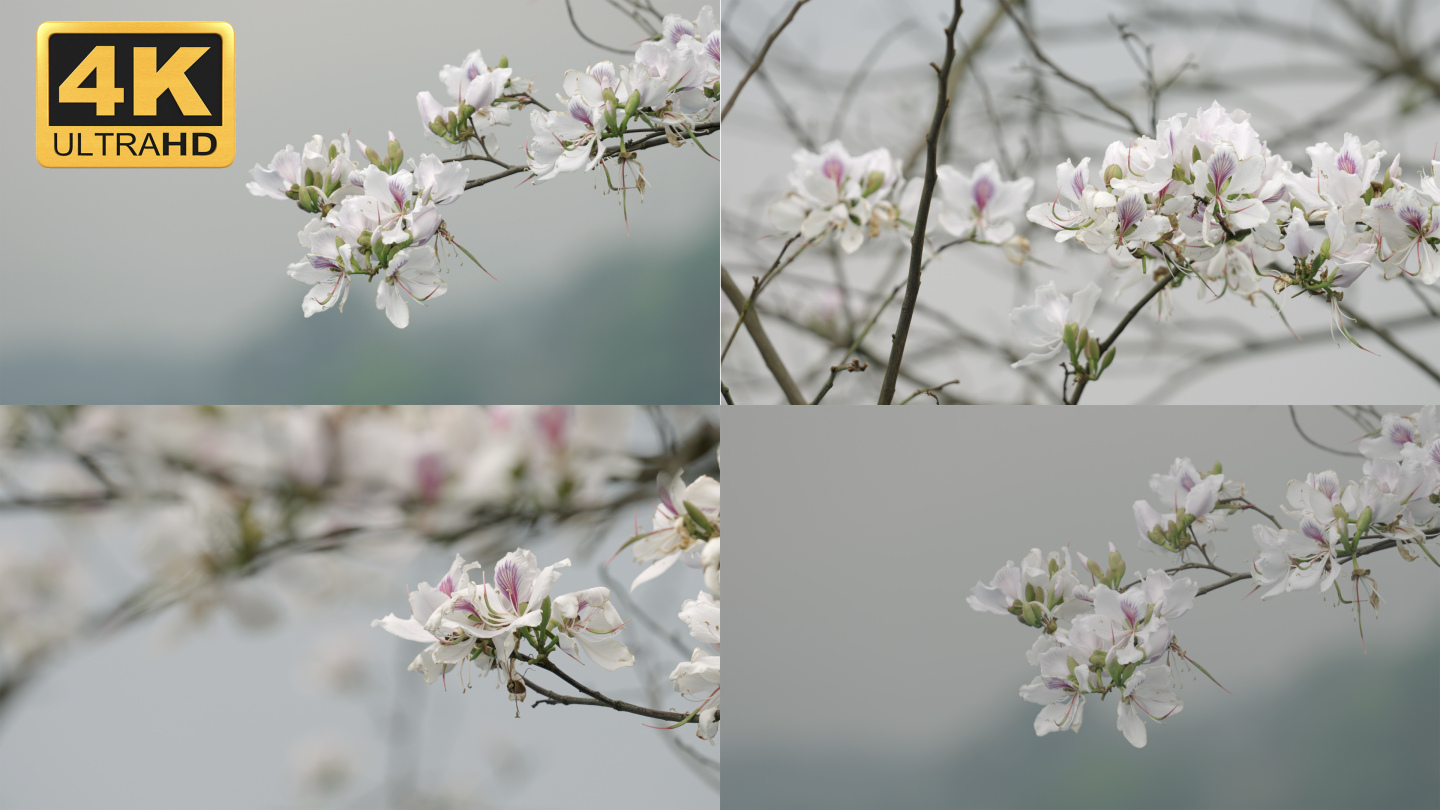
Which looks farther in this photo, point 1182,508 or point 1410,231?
point 1182,508

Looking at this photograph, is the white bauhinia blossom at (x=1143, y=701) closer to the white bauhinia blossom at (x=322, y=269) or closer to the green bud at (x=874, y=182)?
the green bud at (x=874, y=182)

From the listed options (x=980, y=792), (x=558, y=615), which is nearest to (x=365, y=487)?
(x=558, y=615)

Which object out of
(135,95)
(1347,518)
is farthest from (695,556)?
(135,95)

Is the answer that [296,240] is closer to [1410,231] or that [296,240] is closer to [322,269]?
[322,269]

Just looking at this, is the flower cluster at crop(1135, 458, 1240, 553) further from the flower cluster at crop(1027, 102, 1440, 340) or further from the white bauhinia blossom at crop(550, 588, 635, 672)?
the white bauhinia blossom at crop(550, 588, 635, 672)

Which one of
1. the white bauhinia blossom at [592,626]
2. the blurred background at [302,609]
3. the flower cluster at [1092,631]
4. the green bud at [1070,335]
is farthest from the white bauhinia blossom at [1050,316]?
the white bauhinia blossom at [592,626]

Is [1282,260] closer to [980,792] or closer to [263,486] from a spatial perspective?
[980,792]
